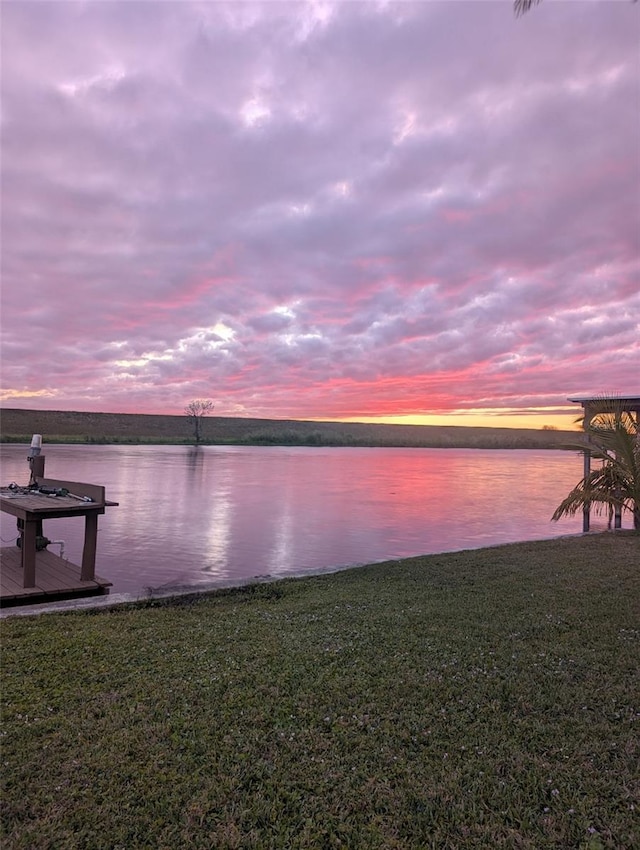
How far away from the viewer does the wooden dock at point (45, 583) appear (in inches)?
237

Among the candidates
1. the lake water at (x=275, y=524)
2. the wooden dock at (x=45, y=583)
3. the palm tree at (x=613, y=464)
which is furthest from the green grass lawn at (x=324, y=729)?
the palm tree at (x=613, y=464)

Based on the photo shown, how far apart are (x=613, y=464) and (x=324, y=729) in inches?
281

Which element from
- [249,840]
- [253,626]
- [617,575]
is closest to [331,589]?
[253,626]

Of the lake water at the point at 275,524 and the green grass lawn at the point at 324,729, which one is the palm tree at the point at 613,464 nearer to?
the lake water at the point at 275,524

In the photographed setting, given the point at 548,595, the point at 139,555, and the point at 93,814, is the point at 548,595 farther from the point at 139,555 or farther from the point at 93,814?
the point at 139,555

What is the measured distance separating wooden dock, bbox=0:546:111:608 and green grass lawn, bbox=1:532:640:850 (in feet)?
3.84

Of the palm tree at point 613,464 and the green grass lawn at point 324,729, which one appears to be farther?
the palm tree at point 613,464

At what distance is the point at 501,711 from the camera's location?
3232mm

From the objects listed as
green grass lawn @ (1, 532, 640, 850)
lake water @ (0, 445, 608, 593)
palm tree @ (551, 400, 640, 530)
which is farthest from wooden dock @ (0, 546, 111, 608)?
palm tree @ (551, 400, 640, 530)

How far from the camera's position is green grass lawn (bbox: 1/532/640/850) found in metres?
2.29

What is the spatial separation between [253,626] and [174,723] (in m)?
1.85

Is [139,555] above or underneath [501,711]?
underneath

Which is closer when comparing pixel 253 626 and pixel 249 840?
pixel 249 840

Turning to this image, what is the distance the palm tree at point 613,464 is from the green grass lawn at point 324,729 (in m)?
3.11
